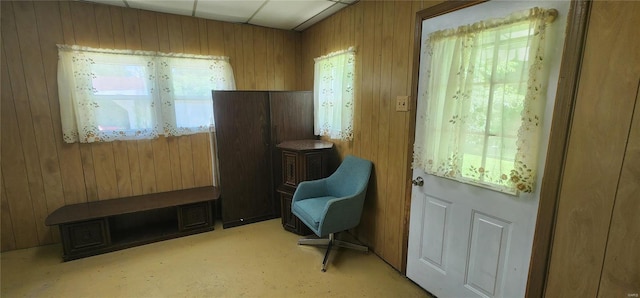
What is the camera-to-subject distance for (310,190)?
2695mm

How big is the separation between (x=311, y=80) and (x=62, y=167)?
9.12ft

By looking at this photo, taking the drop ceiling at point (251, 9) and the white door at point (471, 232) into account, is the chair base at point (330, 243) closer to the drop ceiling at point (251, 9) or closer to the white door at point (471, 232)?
the white door at point (471, 232)

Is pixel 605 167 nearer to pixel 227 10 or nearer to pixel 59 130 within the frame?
pixel 227 10

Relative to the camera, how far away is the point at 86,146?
2.69 meters

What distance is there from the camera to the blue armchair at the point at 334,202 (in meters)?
2.25

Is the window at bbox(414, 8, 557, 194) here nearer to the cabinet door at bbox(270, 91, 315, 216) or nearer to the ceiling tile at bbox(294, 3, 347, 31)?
the ceiling tile at bbox(294, 3, 347, 31)

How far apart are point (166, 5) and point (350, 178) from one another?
8.20ft

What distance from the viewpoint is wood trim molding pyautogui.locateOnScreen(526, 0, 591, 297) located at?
1139 mm

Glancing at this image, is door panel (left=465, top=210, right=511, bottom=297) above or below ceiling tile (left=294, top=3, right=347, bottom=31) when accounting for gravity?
below

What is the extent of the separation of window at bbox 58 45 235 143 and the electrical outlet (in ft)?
6.81

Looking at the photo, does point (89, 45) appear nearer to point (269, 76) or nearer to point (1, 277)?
point (269, 76)

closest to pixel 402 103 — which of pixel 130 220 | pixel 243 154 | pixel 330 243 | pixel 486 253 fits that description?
pixel 486 253

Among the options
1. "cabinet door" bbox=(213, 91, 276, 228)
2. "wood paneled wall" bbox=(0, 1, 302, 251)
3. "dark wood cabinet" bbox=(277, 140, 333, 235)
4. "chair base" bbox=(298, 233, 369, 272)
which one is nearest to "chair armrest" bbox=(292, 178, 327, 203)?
"dark wood cabinet" bbox=(277, 140, 333, 235)

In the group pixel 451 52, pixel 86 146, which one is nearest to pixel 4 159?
pixel 86 146
